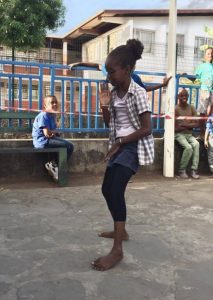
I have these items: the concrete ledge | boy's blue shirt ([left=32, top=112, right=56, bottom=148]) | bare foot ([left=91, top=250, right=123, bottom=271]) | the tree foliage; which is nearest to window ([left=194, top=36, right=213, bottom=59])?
the tree foliage

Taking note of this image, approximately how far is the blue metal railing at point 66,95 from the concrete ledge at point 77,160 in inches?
12.1

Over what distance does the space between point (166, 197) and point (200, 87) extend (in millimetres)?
2895

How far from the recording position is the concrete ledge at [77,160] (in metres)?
6.45

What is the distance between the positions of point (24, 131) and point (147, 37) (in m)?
18.6

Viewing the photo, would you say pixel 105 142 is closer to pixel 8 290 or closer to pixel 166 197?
pixel 166 197

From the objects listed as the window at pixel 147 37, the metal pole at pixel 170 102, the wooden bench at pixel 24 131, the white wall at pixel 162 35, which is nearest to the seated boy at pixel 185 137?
the metal pole at pixel 170 102

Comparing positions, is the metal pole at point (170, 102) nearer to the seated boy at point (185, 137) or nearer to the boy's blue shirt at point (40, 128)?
the seated boy at point (185, 137)

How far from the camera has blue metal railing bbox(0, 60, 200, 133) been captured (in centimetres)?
665

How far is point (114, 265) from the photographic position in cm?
335

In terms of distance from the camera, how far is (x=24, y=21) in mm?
16812

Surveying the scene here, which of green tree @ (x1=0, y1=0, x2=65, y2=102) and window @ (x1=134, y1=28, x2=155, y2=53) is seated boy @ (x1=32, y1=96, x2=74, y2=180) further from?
window @ (x1=134, y1=28, x2=155, y2=53)

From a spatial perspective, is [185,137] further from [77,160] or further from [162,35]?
[162,35]

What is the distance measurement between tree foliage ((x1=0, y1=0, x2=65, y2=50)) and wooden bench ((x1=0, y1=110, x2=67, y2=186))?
10758 millimetres

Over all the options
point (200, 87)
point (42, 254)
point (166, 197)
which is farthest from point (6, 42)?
point (42, 254)
